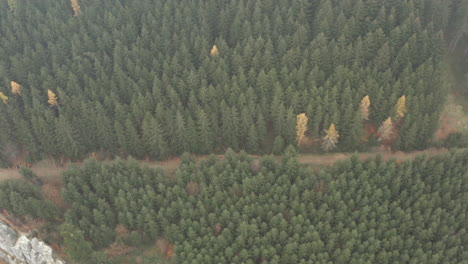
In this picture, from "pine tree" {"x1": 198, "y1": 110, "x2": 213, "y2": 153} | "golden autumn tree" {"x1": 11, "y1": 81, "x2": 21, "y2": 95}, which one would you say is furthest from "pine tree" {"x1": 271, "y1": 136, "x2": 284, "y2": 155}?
"golden autumn tree" {"x1": 11, "y1": 81, "x2": 21, "y2": 95}

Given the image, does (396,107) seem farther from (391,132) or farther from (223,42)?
(223,42)

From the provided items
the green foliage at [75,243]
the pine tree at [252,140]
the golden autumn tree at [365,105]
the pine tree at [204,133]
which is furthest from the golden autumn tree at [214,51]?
the green foliage at [75,243]

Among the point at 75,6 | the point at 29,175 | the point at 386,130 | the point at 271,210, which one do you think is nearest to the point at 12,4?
the point at 75,6

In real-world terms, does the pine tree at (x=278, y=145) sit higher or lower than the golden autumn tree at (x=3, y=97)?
lower

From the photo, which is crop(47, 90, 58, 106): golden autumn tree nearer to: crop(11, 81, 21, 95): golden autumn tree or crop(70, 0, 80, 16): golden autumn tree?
crop(11, 81, 21, 95): golden autumn tree

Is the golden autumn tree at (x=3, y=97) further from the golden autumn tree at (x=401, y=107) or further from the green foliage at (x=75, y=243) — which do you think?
the golden autumn tree at (x=401, y=107)

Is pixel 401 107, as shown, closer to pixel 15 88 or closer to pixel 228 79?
pixel 228 79
